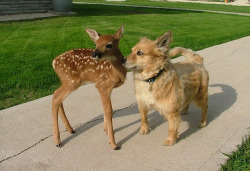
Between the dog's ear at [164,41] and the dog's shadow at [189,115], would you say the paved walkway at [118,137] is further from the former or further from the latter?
the dog's ear at [164,41]

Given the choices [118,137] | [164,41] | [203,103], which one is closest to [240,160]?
[203,103]

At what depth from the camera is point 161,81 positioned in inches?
146

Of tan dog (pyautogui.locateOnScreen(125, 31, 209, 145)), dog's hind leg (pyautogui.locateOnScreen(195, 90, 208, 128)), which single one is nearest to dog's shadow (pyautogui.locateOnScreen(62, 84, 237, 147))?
dog's hind leg (pyautogui.locateOnScreen(195, 90, 208, 128))

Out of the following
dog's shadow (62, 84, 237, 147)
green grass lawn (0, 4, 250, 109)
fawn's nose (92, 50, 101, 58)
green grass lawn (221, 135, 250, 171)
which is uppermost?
fawn's nose (92, 50, 101, 58)

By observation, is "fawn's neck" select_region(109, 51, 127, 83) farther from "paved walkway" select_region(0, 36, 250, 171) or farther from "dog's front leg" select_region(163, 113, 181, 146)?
"paved walkway" select_region(0, 36, 250, 171)

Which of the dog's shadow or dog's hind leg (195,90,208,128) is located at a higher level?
dog's hind leg (195,90,208,128)

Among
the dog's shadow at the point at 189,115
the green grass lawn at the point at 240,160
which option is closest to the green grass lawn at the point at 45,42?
the dog's shadow at the point at 189,115

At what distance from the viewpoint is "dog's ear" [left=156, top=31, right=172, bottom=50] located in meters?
3.48

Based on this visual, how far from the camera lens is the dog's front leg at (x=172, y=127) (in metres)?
3.83

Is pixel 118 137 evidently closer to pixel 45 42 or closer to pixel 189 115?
pixel 189 115

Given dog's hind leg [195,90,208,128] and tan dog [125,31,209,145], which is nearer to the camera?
tan dog [125,31,209,145]

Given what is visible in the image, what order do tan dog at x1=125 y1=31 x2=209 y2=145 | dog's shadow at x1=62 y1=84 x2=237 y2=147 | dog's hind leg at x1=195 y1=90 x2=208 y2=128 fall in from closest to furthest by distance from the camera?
tan dog at x1=125 y1=31 x2=209 y2=145 → dog's shadow at x1=62 y1=84 x2=237 y2=147 → dog's hind leg at x1=195 y1=90 x2=208 y2=128

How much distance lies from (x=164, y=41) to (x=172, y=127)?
1202 mm

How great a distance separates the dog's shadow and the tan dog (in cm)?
40
